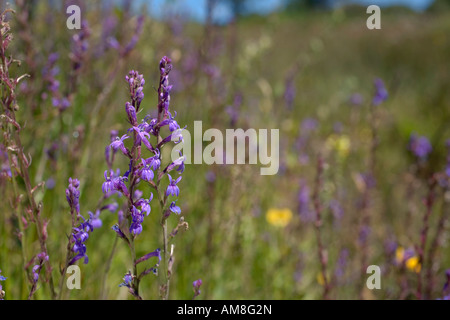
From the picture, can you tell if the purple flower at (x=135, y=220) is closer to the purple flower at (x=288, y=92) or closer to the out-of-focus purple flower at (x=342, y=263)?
the out-of-focus purple flower at (x=342, y=263)

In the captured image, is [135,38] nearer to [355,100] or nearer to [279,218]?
[279,218]

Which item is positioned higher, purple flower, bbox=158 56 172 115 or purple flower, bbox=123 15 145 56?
purple flower, bbox=123 15 145 56

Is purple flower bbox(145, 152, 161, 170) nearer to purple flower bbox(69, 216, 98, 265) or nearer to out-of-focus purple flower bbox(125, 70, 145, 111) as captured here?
out-of-focus purple flower bbox(125, 70, 145, 111)

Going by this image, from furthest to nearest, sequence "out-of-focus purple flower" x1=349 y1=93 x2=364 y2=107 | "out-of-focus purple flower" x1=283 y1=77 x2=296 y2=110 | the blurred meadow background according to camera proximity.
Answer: "out-of-focus purple flower" x1=349 y1=93 x2=364 y2=107
"out-of-focus purple flower" x1=283 y1=77 x2=296 y2=110
the blurred meadow background

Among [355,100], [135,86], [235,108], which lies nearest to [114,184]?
[135,86]

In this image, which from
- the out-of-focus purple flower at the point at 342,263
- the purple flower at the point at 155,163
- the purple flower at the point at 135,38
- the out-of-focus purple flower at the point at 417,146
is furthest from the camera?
the out-of-focus purple flower at the point at 417,146

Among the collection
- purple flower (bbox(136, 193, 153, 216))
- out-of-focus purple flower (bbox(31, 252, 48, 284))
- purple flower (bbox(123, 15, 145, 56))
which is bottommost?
out-of-focus purple flower (bbox(31, 252, 48, 284))

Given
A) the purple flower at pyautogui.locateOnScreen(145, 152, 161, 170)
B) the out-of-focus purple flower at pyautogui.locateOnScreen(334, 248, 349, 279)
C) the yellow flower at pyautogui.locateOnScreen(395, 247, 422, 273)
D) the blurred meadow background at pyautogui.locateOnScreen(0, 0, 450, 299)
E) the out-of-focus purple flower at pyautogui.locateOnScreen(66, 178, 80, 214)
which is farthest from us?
the out-of-focus purple flower at pyautogui.locateOnScreen(334, 248, 349, 279)

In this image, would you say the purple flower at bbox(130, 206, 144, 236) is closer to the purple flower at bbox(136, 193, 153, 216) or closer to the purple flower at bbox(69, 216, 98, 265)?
the purple flower at bbox(136, 193, 153, 216)

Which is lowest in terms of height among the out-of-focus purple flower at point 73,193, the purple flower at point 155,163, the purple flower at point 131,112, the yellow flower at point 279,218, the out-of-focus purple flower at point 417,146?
the out-of-focus purple flower at point 73,193

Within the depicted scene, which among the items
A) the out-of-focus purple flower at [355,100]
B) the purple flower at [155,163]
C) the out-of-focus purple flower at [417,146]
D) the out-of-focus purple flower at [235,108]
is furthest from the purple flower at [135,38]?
the out-of-focus purple flower at [355,100]

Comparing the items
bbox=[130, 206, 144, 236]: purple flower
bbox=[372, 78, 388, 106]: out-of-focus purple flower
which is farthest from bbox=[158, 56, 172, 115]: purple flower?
bbox=[372, 78, 388, 106]: out-of-focus purple flower

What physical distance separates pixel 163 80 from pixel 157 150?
6.6 inches

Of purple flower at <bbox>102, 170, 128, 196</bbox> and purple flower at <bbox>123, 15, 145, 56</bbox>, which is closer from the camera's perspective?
purple flower at <bbox>102, 170, 128, 196</bbox>
